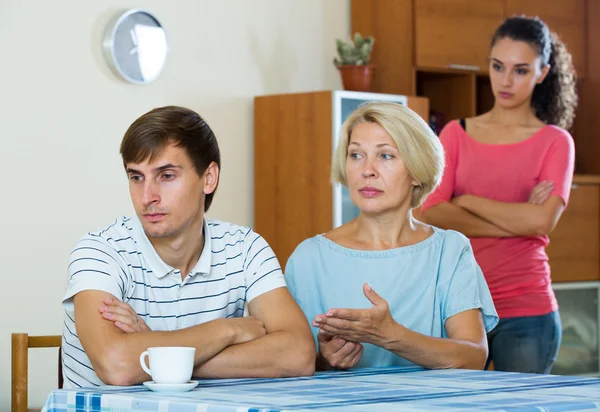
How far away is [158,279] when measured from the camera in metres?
2.07

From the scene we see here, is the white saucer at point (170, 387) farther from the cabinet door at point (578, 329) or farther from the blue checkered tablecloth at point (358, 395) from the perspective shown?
the cabinet door at point (578, 329)

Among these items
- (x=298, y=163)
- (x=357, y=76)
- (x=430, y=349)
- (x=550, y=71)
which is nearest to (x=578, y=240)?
(x=357, y=76)

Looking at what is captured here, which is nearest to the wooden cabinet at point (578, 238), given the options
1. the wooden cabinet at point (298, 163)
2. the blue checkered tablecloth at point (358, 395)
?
the wooden cabinet at point (298, 163)

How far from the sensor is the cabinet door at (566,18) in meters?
5.03

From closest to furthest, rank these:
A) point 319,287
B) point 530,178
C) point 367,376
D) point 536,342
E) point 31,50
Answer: point 367,376
point 319,287
point 536,342
point 530,178
point 31,50

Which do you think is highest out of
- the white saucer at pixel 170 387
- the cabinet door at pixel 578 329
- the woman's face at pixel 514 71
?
the woman's face at pixel 514 71

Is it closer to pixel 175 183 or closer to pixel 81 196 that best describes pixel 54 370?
Result: pixel 81 196

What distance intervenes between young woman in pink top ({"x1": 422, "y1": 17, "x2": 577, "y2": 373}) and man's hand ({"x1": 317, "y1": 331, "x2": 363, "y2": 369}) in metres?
0.82

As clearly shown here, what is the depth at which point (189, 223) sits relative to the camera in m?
2.12

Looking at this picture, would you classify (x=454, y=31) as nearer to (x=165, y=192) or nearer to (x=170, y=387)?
(x=165, y=192)

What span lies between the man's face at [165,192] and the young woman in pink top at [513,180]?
987mm

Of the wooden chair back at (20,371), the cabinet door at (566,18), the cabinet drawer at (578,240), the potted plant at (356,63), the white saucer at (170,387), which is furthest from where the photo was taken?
the cabinet door at (566,18)

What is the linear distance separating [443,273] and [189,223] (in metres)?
0.56

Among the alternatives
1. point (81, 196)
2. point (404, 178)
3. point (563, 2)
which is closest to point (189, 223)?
point (404, 178)
